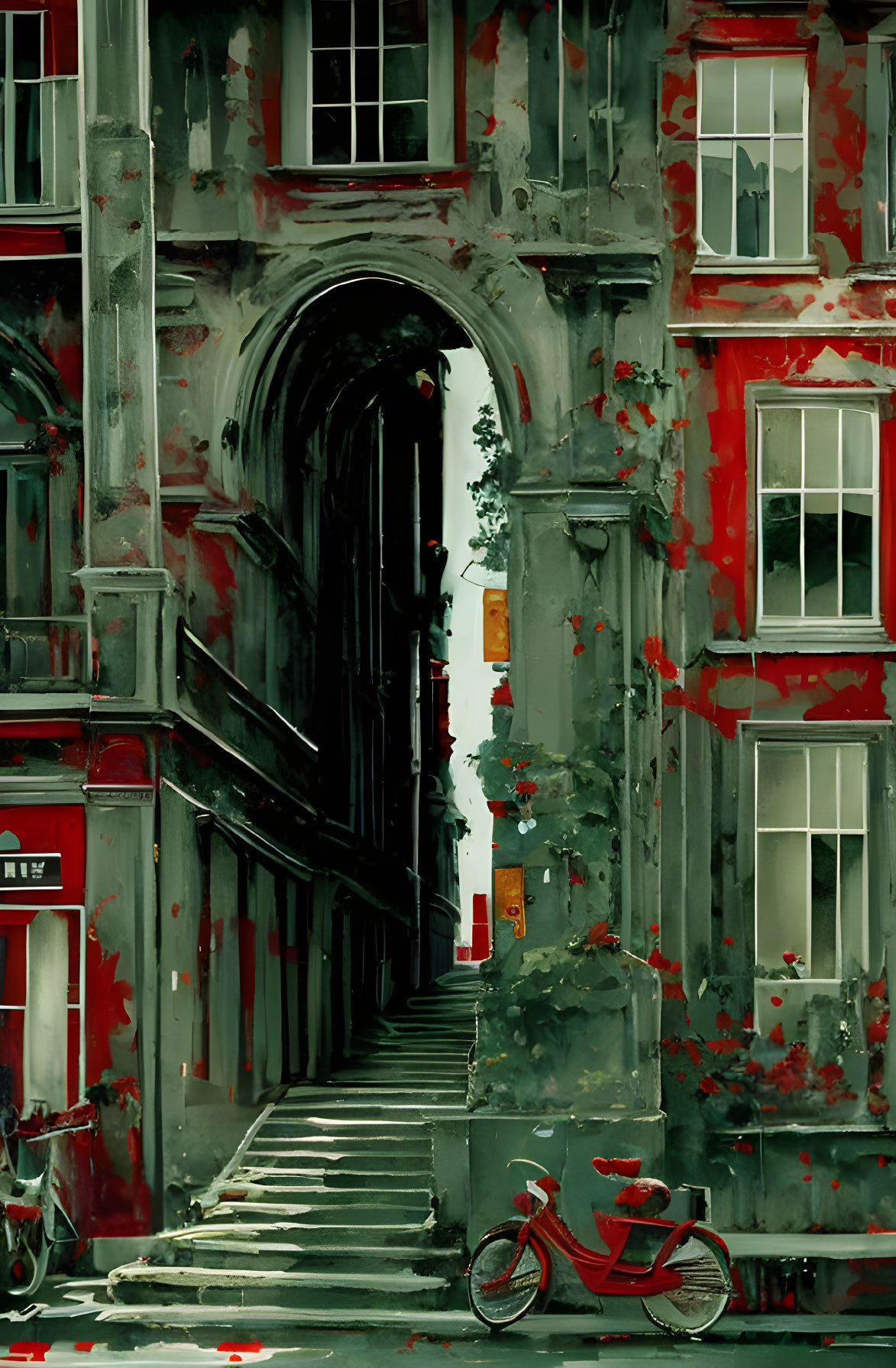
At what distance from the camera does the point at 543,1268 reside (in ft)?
39.1

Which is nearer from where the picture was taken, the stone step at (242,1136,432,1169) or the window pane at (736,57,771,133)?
the window pane at (736,57,771,133)

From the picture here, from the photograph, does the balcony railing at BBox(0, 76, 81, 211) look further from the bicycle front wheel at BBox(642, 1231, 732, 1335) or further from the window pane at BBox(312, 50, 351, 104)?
the bicycle front wheel at BBox(642, 1231, 732, 1335)

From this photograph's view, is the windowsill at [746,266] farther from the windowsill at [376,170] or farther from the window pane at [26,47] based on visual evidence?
the window pane at [26,47]

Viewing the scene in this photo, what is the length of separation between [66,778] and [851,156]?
747 cm

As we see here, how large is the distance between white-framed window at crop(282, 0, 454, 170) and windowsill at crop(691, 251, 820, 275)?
82.0 inches

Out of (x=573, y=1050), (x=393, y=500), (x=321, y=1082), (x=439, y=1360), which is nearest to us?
(x=439, y=1360)

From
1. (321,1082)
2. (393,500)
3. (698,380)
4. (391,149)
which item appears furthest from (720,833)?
(393,500)

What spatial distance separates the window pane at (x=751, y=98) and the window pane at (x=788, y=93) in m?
0.09

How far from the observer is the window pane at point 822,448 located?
13945mm

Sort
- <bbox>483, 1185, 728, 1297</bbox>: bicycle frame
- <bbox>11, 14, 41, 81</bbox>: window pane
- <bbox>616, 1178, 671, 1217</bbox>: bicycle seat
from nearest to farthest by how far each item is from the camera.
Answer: <bbox>483, 1185, 728, 1297</bbox>: bicycle frame
<bbox>616, 1178, 671, 1217</bbox>: bicycle seat
<bbox>11, 14, 41, 81</bbox>: window pane

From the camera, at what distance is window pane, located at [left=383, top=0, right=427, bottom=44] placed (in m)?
14.0

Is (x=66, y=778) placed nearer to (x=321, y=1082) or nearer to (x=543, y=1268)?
(x=321, y=1082)

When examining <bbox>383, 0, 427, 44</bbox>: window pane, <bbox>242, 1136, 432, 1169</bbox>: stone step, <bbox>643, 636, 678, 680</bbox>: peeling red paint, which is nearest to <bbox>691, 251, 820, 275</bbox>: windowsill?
<bbox>383, 0, 427, 44</bbox>: window pane

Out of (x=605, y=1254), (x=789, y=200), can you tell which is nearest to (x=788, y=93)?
(x=789, y=200)
